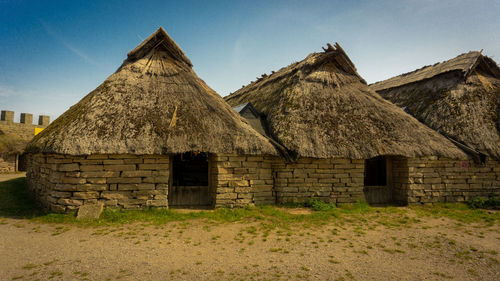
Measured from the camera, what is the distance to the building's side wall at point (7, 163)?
17044 millimetres

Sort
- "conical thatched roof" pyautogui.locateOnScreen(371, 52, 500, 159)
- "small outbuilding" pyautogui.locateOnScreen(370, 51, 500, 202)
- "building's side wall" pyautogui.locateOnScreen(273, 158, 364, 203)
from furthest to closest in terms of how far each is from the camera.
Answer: "conical thatched roof" pyautogui.locateOnScreen(371, 52, 500, 159)
"small outbuilding" pyautogui.locateOnScreen(370, 51, 500, 202)
"building's side wall" pyautogui.locateOnScreen(273, 158, 364, 203)

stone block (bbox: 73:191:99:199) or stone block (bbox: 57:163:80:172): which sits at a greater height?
stone block (bbox: 57:163:80:172)

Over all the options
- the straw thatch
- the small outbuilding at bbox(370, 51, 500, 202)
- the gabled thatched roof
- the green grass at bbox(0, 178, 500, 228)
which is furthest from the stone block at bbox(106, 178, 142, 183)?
the straw thatch

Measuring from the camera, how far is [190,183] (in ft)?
34.0

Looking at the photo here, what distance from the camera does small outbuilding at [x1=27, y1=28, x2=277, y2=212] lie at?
6.91 m

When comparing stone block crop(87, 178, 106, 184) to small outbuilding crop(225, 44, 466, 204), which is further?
small outbuilding crop(225, 44, 466, 204)

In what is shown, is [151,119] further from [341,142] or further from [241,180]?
[341,142]

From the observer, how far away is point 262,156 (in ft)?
27.3

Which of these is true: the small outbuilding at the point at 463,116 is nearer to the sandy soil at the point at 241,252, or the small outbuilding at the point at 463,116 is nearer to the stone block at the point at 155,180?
the sandy soil at the point at 241,252

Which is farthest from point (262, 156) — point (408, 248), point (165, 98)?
point (408, 248)

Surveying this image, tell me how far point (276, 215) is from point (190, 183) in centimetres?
438

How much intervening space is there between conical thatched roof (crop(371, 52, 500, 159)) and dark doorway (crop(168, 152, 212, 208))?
31.9 ft

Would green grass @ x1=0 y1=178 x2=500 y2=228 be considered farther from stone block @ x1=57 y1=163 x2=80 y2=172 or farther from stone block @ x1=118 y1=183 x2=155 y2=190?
stone block @ x1=57 y1=163 x2=80 y2=172

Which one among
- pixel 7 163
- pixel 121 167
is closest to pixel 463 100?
pixel 121 167
